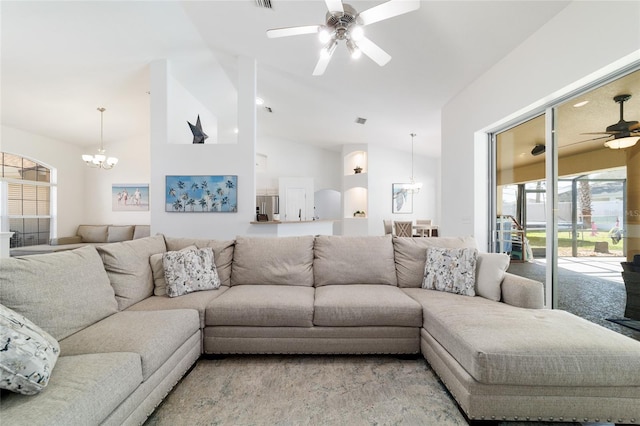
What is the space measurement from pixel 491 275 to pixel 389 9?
2.29m

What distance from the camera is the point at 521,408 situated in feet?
4.56

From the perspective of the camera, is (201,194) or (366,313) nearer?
(366,313)

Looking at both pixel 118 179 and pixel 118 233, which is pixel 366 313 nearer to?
pixel 118 233

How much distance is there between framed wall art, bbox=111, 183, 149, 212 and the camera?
702cm

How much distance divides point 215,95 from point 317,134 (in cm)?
277

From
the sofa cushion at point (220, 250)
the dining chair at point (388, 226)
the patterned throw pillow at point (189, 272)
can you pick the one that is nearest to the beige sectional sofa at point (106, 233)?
the sofa cushion at point (220, 250)

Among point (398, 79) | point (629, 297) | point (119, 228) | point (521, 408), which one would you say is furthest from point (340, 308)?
point (119, 228)

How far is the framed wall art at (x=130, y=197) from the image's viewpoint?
276 inches

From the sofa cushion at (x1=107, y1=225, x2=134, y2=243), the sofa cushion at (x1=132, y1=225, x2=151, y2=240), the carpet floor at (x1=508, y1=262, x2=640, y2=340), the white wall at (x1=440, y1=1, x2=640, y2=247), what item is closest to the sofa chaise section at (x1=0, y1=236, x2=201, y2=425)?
the carpet floor at (x1=508, y1=262, x2=640, y2=340)

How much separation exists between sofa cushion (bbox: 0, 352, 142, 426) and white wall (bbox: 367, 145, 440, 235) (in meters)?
6.99

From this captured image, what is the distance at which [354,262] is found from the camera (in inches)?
103

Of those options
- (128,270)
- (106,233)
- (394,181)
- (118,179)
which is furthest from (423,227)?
(118,179)

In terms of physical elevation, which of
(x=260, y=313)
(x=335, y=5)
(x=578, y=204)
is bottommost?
(x=260, y=313)

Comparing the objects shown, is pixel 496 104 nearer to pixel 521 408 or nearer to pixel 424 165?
pixel 521 408
